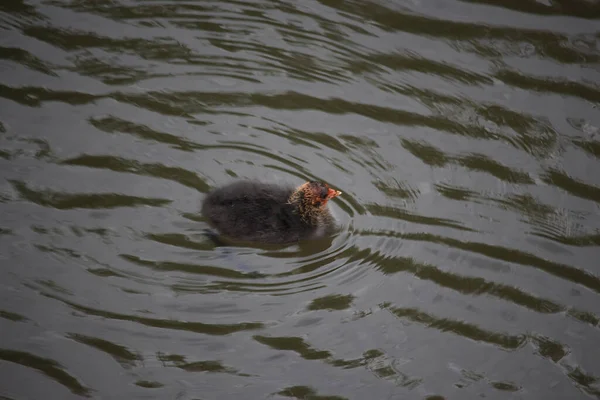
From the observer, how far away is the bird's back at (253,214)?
525 cm

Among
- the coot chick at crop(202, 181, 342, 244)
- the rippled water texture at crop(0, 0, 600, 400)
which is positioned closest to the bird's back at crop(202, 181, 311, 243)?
the coot chick at crop(202, 181, 342, 244)

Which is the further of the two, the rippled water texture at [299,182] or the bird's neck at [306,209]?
the bird's neck at [306,209]

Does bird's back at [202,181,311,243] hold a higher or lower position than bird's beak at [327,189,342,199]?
lower

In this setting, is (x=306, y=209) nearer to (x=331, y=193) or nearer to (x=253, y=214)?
(x=331, y=193)

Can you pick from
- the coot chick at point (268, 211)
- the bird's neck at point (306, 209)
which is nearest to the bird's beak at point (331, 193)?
the coot chick at point (268, 211)

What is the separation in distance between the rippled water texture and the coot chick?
0.11 meters

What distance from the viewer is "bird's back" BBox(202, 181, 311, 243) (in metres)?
5.25

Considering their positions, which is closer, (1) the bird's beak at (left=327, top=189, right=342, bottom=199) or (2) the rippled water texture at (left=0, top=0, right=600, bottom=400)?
(2) the rippled water texture at (left=0, top=0, right=600, bottom=400)

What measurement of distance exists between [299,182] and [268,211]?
1.64ft

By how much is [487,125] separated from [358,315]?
86.2 inches

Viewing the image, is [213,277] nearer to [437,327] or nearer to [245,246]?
[245,246]

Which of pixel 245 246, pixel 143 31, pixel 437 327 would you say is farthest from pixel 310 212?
pixel 143 31

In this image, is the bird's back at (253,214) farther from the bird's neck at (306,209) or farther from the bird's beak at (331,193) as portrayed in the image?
the bird's beak at (331,193)

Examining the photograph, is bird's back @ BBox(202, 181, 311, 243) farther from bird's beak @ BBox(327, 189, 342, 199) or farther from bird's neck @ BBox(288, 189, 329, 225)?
bird's beak @ BBox(327, 189, 342, 199)
